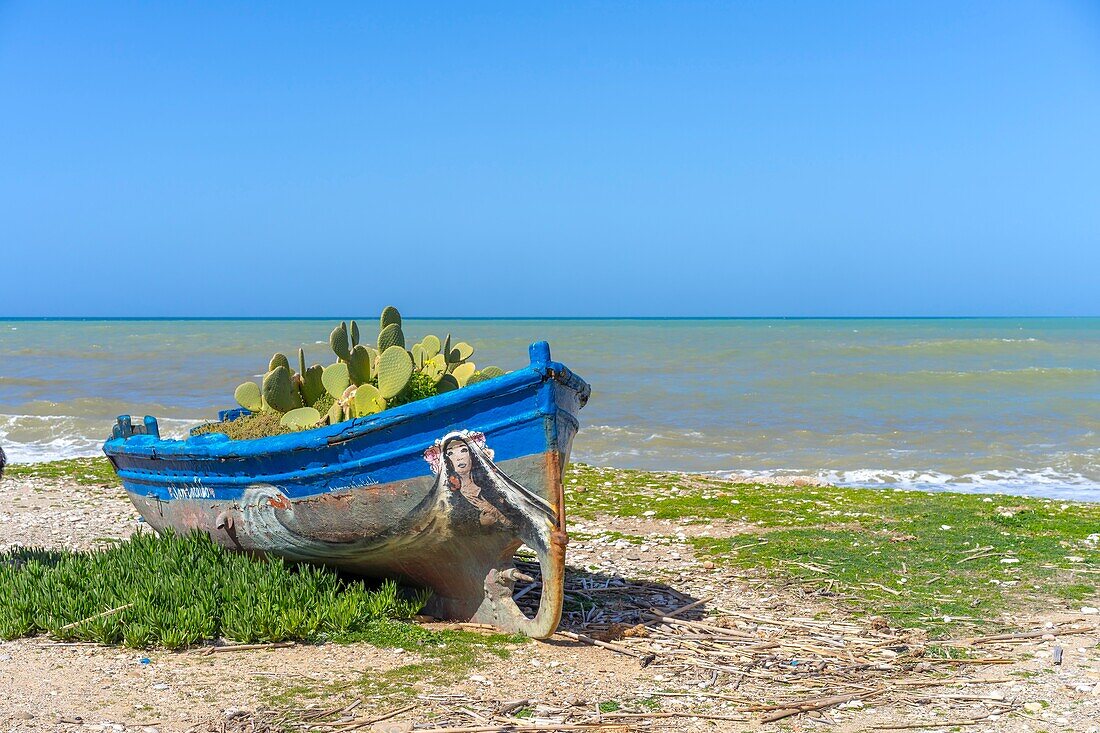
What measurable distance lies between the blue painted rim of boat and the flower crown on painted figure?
199 millimetres

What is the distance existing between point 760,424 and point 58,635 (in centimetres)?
1754

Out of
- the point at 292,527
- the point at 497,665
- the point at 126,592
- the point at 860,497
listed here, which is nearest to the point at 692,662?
the point at 497,665

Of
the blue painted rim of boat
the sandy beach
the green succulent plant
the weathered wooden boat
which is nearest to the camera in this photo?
the sandy beach

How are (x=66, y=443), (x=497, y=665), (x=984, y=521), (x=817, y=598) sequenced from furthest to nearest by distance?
(x=66, y=443), (x=984, y=521), (x=817, y=598), (x=497, y=665)

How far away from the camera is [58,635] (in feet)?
20.1

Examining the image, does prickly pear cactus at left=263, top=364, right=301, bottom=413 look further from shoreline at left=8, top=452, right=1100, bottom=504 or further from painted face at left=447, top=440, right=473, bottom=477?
shoreline at left=8, top=452, right=1100, bottom=504

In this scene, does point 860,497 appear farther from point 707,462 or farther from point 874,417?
point 874,417

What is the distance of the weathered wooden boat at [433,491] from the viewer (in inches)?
244

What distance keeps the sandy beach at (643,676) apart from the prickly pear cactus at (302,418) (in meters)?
1.84

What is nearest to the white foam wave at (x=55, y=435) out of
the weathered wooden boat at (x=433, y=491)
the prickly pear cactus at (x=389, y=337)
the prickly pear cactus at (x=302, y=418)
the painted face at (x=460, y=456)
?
the prickly pear cactus at (x=302, y=418)

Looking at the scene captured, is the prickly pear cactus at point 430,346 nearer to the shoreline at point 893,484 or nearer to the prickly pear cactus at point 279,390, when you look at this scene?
the prickly pear cactus at point 279,390

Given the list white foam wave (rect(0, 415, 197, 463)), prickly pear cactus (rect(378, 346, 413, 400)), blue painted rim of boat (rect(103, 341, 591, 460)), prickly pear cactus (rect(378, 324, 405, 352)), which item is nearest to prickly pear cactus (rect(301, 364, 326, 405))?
prickly pear cactus (rect(378, 324, 405, 352))

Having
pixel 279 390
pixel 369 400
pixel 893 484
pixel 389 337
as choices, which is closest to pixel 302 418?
pixel 279 390

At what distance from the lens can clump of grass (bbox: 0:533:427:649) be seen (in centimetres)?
611
